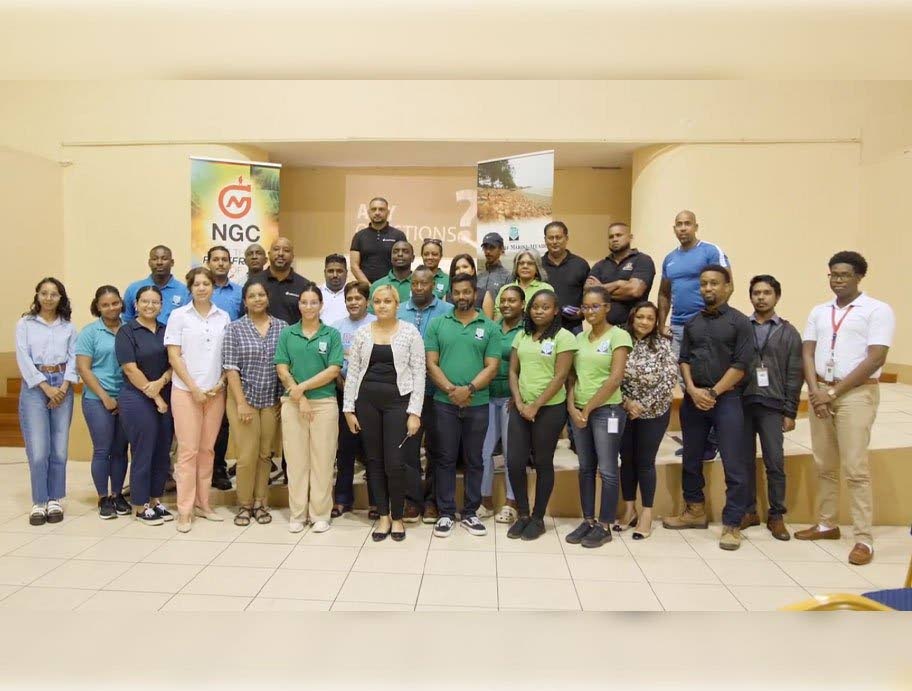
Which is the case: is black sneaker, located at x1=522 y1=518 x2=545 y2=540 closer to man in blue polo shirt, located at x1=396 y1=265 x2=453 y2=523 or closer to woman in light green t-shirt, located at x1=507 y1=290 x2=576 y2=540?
woman in light green t-shirt, located at x1=507 y1=290 x2=576 y2=540

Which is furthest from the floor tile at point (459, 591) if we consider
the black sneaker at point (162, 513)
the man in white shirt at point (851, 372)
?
the man in white shirt at point (851, 372)

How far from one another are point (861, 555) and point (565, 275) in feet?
8.13

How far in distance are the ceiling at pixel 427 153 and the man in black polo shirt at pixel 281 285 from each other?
9.63ft

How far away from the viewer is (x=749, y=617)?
0.58 m

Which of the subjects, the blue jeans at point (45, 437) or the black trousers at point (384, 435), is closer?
the black trousers at point (384, 435)

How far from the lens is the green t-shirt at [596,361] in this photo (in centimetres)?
374

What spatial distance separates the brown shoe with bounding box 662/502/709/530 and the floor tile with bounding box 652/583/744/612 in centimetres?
85

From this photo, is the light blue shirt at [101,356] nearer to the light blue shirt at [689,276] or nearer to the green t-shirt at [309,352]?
the green t-shirt at [309,352]

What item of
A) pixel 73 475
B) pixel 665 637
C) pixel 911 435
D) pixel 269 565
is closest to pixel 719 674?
pixel 665 637

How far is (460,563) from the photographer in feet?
11.4

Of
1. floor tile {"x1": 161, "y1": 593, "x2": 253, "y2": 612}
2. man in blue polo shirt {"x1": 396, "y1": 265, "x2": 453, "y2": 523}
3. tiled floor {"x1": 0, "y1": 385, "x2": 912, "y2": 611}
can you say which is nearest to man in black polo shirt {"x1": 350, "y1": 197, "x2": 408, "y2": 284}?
man in blue polo shirt {"x1": 396, "y1": 265, "x2": 453, "y2": 523}

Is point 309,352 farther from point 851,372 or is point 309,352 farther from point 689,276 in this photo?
point 851,372

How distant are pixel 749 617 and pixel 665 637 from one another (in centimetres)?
9

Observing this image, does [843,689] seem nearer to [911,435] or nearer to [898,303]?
[911,435]
